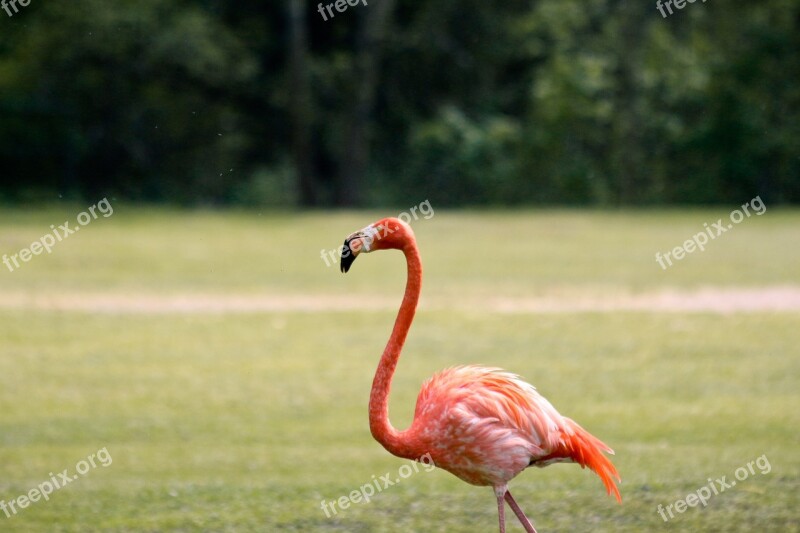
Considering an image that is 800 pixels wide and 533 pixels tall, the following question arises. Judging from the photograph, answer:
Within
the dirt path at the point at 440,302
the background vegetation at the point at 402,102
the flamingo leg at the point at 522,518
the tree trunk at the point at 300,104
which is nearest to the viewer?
the flamingo leg at the point at 522,518

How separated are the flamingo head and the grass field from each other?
2.18 metres

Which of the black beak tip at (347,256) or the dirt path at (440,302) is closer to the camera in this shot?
the black beak tip at (347,256)

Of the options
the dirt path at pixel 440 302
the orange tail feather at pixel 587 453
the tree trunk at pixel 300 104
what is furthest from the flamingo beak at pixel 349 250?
the tree trunk at pixel 300 104

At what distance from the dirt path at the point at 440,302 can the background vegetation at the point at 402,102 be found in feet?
54.6

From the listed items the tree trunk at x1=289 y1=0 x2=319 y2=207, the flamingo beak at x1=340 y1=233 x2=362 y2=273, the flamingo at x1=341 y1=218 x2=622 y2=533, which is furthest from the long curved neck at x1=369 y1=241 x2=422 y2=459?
the tree trunk at x1=289 y1=0 x2=319 y2=207

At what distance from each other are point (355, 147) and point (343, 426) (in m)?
25.9

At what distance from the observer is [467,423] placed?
16.9ft

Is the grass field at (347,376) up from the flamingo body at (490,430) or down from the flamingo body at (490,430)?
down

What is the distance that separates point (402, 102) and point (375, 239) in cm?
3329

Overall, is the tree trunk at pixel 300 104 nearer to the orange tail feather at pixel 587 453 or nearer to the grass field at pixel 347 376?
the grass field at pixel 347 376

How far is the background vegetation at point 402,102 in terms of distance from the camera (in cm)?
3366

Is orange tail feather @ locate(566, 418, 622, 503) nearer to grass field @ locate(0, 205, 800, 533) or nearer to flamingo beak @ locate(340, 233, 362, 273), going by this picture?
grass field @ locate(0, 205, 800, 533)

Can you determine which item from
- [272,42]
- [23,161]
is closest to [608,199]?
[272,42]

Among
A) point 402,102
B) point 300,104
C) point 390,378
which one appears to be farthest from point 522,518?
point 402,102
